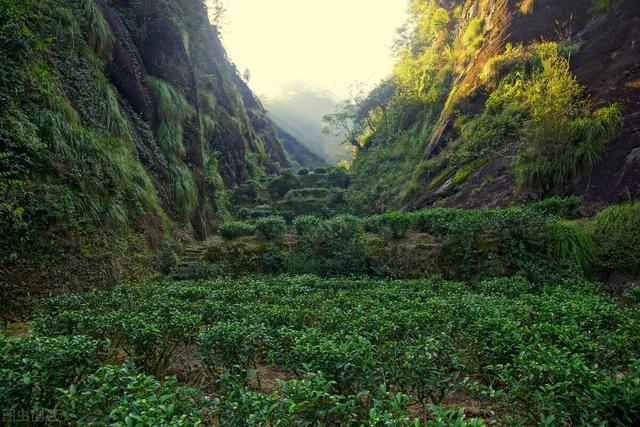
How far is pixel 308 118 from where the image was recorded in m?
93.2

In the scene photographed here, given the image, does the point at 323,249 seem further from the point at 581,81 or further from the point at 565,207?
the point at 581,81

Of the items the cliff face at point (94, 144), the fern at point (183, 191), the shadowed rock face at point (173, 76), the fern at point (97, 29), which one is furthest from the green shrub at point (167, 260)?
the fern at point (97, 29)

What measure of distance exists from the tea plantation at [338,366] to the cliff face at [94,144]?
6.58ft

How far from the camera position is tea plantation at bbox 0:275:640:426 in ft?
6.90

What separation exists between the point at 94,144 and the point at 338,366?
8630 millimetres

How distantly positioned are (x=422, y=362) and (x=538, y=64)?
13863 mm

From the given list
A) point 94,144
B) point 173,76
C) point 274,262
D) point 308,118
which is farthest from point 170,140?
point 308,118

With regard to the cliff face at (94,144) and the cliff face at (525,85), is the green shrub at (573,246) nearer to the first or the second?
the cliff face at (525,85)

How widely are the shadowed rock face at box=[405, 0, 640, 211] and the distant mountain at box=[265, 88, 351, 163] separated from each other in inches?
2042

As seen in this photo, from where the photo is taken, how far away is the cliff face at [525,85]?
8.46 m

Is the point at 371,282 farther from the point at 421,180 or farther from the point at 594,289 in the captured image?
the point at 421,180

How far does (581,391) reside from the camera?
2193mm

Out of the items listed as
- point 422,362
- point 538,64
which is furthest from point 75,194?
point 538,64

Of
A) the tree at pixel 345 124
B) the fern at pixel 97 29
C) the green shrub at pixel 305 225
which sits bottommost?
the green shrub at pixel 305 225
